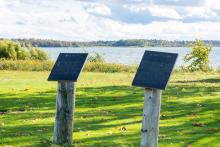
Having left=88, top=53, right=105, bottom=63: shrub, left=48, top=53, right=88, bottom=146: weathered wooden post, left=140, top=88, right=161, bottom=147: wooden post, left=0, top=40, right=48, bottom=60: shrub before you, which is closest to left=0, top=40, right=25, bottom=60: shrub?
left=0, top=40, right=48, bottom=60: shrub

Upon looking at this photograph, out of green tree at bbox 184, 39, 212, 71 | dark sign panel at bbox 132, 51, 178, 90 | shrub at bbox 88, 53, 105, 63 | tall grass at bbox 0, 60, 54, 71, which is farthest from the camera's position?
shrub at bbox 88, 53, 105, 63

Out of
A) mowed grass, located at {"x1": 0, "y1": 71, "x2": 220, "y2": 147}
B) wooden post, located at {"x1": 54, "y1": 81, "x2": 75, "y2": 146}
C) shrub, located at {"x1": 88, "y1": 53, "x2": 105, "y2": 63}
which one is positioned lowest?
mowed grass, located at {"x1": 0, "y1": 71, "x2": 220, "y2": 147}

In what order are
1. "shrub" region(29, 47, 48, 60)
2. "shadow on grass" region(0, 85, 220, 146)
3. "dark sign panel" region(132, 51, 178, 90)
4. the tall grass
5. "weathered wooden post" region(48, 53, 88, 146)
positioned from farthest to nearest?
1. "shrub" region(29, 47, 48, 60)
2. the tall grass
3. "shadow on grass" region(0, 85, 220, 146)
4. "weathered wooden post" region(48, 53, 88, 146)
5. "dark sign panel" region(132, 51, 178, 90)

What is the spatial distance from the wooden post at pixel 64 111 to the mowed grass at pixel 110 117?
324mm

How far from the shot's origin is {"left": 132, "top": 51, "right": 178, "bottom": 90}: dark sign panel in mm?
9547

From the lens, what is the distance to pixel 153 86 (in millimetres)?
9453

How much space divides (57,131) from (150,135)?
9.31 ft

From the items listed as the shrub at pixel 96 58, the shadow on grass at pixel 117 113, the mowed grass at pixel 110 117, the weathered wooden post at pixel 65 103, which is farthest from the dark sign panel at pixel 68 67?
the shrub at pixel 96 58

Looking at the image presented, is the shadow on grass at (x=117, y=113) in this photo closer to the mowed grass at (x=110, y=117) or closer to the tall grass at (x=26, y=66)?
the mowed grass at (x=110, y=117)

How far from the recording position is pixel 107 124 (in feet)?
58.0

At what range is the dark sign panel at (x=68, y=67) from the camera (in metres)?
11.6

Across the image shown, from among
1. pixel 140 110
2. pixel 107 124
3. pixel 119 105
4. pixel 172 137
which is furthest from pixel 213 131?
pixel 119 105

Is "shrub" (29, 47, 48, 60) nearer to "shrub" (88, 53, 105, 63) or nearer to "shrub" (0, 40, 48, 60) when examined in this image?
"shrub" (0, 40, 48, 60)

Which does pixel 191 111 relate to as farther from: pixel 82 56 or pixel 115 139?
pixel 82 56
